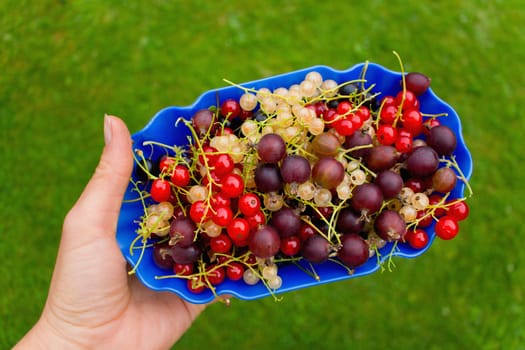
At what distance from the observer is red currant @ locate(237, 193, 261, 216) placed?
117cm

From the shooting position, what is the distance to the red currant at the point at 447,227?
4.12ft

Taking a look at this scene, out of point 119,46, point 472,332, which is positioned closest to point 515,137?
point 472,332

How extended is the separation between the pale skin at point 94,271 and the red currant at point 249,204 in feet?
1.40

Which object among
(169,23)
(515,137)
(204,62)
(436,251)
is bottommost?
(436,251)

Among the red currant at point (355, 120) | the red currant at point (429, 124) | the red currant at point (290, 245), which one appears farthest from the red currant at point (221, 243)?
the red currant at point (429, 124)

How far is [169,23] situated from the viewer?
235cm

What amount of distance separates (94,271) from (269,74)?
1.35m

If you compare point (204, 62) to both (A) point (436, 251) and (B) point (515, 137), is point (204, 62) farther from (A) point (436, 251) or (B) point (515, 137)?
(B) point (515, 137)

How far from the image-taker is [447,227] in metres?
1.26

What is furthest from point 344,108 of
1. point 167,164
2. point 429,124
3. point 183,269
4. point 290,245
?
point 183,269

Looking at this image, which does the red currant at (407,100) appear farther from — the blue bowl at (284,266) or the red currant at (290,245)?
the red currant at (290,245)

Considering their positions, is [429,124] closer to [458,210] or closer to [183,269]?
[458,210]

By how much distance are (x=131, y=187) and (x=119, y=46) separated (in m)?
1.20

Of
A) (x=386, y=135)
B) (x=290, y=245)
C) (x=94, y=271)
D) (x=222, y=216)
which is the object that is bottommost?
(x=94, y=271)
